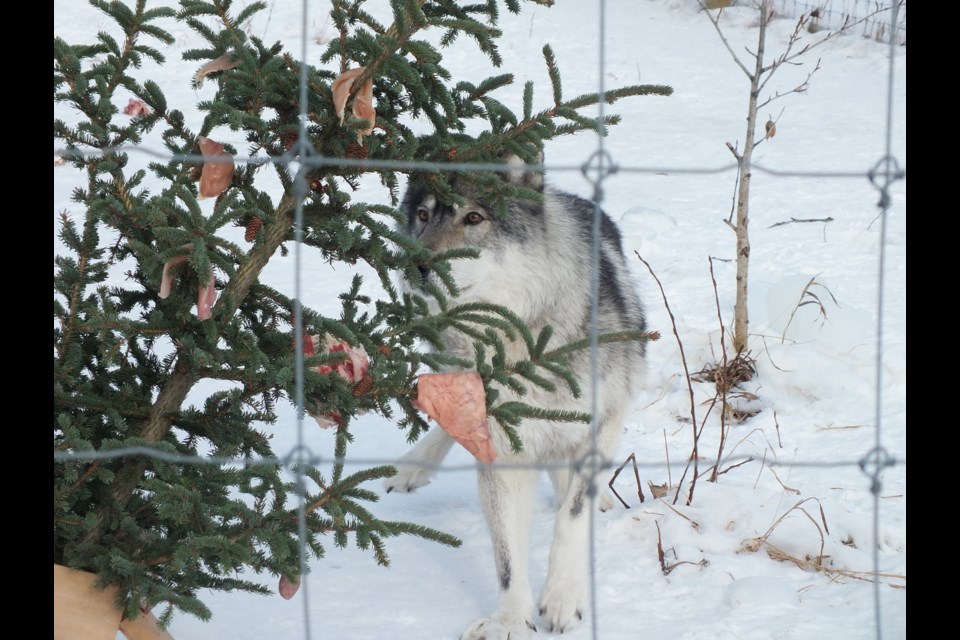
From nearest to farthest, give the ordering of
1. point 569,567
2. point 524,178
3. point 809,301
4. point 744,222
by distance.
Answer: point 524,178 → point 569,567 → point 744,222 → point 809,301

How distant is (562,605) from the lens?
3.40 m

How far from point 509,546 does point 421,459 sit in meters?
1.03

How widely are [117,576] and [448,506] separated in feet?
6.12

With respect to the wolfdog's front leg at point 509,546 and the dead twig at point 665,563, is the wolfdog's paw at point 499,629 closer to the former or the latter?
the wolfdog's front leg at point 509,546

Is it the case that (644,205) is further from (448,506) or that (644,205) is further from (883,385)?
(448,506)

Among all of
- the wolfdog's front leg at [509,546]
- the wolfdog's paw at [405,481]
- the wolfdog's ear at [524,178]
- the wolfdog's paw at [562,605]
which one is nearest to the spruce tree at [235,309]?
the wolfdog's ear at [524,178]

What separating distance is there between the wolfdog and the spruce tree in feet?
1.07

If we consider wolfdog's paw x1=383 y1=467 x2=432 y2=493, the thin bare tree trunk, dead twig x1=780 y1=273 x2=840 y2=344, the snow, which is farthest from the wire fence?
wolfdog's paw x1=383 y1=467 x2=432 y2=493

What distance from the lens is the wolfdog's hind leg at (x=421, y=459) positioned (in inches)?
172

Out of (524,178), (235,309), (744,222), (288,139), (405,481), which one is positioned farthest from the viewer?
(744,222)

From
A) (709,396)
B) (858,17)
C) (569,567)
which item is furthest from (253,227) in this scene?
(858,17)

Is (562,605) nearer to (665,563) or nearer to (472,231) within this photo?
(665,563)

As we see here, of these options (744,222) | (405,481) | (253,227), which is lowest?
(405,481)
